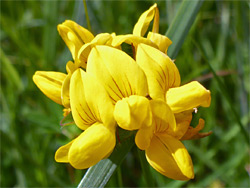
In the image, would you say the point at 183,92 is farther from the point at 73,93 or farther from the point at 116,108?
the point at 73,93

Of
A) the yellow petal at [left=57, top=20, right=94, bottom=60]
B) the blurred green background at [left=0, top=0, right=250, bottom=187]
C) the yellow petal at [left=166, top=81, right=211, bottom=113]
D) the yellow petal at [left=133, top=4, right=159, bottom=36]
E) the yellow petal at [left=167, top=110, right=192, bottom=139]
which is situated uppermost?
the yellow petal at [left=57, top=20, right=94, bottom=60]

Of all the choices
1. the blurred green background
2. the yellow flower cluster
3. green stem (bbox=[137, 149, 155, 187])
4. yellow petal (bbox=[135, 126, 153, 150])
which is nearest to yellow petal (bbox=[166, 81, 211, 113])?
the yellow flower cluster

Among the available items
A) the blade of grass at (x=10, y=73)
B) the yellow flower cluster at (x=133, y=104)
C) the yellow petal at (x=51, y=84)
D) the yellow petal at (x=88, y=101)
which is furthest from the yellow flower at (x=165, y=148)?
the blade of grass at (x=10, y=73)

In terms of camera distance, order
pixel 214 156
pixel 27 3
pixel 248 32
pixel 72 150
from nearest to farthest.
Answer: pixel 72 150 < pixel 248 32 < pixel 214 156 < pixel 27 3

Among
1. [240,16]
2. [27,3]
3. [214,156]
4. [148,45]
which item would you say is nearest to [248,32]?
[240,16]

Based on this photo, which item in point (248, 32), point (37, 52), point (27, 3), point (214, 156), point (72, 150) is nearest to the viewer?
point (72, 150)

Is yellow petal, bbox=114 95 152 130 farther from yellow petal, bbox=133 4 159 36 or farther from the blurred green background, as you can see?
the blurred green background

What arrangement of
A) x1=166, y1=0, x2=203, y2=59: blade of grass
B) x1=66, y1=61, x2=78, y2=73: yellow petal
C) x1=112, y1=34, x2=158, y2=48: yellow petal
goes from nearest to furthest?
x1=112, y1=34, x2=158, y2=48: yellow petal
x1=66, y1=61, x2=78, y2=73: yellow petal
x1=166, y1=0, x2=203, y2=59: blade of grass

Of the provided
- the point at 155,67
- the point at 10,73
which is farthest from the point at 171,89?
the point at 10,73
